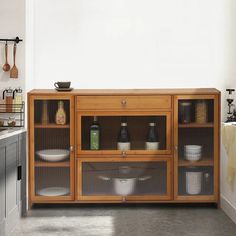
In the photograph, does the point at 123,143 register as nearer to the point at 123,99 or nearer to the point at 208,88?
Result: the point at 123,99

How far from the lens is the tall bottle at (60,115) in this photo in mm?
4953

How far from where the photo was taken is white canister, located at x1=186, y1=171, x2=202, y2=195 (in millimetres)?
5008

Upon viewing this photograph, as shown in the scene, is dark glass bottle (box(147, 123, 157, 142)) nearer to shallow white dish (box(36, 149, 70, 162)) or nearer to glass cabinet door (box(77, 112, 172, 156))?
glass cabinet door (box(77, 112, 172, 156))

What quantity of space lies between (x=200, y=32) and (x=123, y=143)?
1.34 m

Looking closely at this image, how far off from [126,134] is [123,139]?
0.18 feet

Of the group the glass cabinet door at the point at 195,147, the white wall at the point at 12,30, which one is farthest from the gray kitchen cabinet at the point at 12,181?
the glass cabinet door at the point at 195,147

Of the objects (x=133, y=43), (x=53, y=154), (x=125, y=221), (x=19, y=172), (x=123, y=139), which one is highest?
(x=133, y=43)

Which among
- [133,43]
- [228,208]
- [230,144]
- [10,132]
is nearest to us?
[230,144]

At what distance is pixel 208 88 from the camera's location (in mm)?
5273

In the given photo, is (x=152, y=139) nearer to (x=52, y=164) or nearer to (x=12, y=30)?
(x=52, y=164)

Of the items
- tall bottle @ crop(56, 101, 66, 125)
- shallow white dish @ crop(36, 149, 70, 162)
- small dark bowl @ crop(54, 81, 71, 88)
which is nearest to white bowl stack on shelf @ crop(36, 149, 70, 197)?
shallow white dish @ crop(36, 149, 70, 162)

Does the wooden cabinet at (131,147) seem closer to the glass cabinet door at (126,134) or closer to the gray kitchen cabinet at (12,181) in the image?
the glass cabinet door at (126,134)

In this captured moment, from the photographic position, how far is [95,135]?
4.99 m

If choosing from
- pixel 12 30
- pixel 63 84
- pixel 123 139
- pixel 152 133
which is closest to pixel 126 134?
pixel 123 139
